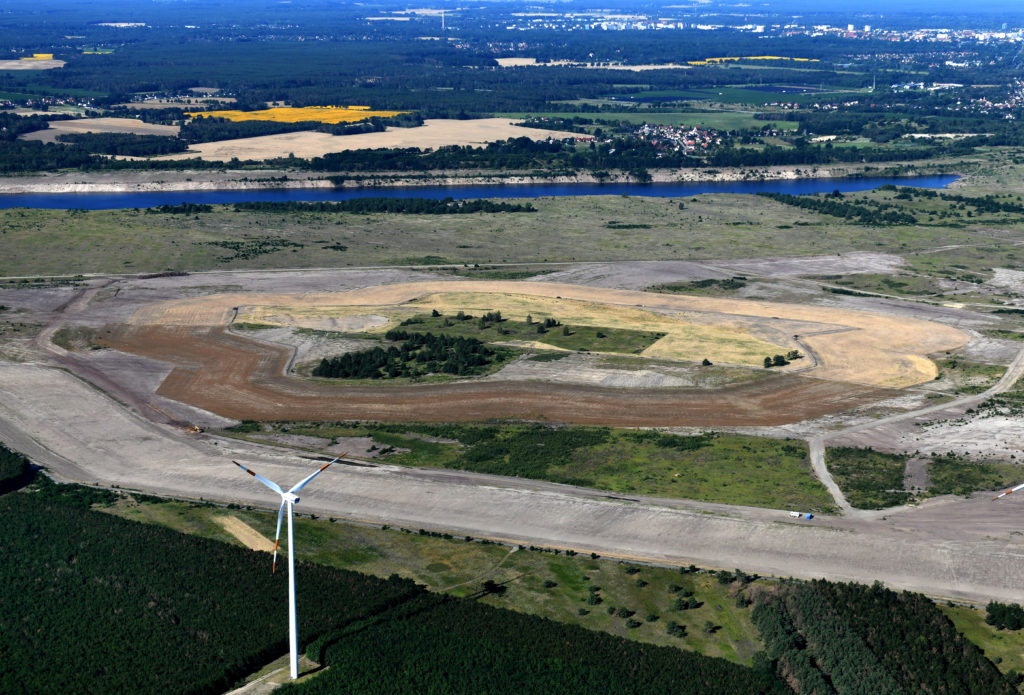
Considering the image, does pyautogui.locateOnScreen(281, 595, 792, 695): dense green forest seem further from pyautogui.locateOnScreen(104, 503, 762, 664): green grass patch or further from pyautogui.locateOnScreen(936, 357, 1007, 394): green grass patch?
pyautogui.locateOnScreen(936, 357, 1007, 394): green grass patch

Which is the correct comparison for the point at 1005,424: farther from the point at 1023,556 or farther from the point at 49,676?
the point at 49,676

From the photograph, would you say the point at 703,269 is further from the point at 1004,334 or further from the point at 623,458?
the point at 623,458

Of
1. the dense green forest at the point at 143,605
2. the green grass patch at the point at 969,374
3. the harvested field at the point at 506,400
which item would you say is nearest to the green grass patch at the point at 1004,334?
the green grass patch at the point at 969,374

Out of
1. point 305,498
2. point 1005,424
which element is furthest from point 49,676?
point 1005,424

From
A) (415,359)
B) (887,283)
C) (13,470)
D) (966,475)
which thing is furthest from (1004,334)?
(13,470)

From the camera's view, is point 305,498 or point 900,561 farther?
point 305,498

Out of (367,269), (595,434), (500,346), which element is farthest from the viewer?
(367,269)
